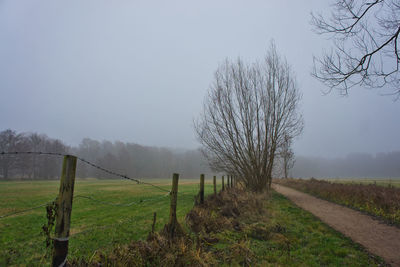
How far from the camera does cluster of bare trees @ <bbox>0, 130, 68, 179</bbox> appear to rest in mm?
55312

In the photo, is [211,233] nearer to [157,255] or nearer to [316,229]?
[157,255]

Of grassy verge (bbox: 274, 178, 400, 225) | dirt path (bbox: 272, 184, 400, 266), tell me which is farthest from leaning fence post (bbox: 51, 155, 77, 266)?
grassy verge (bbox: 274, 178, 400, 225)

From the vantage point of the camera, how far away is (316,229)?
6.94 meters

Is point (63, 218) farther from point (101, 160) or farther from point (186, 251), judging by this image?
point (101, 160)

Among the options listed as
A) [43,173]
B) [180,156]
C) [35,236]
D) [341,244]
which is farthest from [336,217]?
[180,156]

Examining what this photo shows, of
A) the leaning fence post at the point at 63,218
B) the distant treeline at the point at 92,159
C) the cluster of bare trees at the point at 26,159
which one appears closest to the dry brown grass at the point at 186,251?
the leaning fence post at the point at 63,218

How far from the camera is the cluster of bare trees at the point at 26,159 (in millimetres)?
55312

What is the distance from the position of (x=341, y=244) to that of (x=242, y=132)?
9.61 metres

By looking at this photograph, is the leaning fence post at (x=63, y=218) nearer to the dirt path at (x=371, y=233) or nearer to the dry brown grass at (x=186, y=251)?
the dry brown grass at (x=186, y=251)

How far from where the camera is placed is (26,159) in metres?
60.0

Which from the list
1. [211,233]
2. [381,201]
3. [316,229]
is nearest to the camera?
[211,233]

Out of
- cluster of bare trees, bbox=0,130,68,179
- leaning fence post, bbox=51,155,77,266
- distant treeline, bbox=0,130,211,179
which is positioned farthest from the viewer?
distant treeline, bbox=0,130,211,179

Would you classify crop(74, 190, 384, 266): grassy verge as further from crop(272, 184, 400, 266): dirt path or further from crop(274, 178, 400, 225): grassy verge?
crop(274, 178, 400, 225): grassy verge

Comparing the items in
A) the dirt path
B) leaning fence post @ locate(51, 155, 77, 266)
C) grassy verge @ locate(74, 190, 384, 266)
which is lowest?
Answer: the dirt path
